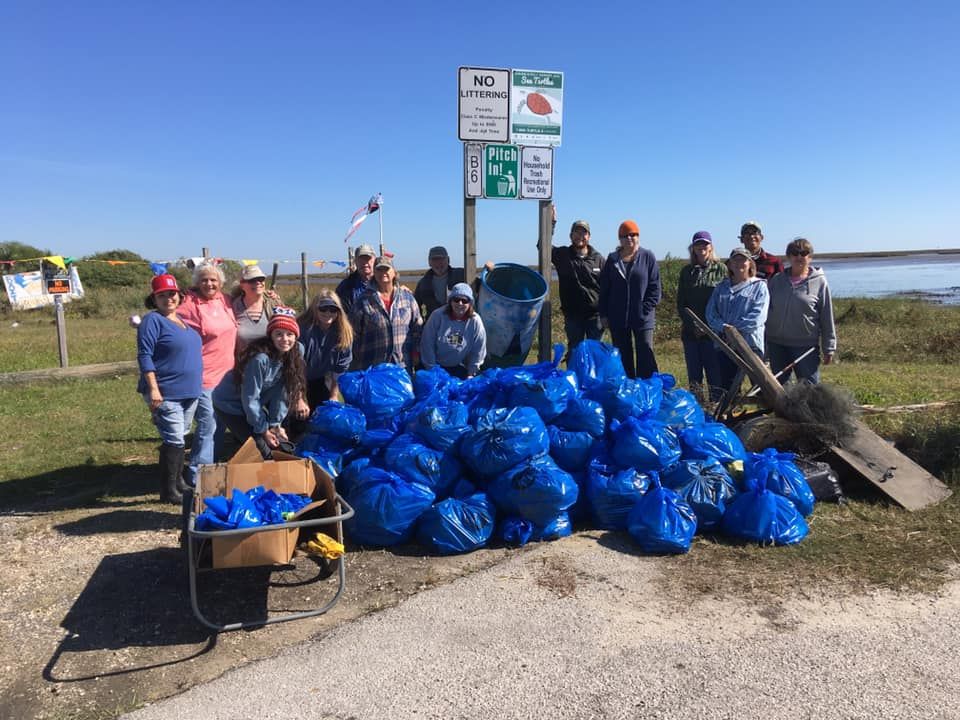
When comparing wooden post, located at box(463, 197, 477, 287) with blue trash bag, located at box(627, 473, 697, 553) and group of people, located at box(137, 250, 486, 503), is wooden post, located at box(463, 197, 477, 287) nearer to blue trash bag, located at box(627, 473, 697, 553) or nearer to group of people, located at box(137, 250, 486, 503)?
group of people, located at box(137, 250, 486, 503)

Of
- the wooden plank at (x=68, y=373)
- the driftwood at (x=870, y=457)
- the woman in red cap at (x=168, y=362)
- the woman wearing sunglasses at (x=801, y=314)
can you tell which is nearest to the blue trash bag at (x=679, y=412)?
the driftwood at (x=870, y=457)

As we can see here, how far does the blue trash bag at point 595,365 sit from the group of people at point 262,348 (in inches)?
28.3

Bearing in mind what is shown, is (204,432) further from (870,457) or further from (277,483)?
(870,457)

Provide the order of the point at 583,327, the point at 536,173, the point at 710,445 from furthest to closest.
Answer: the point at 583,327 → the point at 536,173 → the point at 710,445

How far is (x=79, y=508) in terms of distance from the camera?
4.95 m

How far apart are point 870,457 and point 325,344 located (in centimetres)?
382

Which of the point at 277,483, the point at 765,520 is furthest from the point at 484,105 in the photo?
the point at 765,520

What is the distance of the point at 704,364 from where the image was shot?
6121 mm

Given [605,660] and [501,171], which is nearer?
[605,660]

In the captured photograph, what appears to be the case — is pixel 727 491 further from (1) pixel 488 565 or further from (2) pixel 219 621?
(2) pixel 219 621

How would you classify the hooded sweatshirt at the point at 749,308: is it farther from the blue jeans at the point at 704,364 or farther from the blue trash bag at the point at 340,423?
the blue trash bag at the point at 340,423

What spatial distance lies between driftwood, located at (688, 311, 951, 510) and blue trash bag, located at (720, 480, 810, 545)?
3.08 feet

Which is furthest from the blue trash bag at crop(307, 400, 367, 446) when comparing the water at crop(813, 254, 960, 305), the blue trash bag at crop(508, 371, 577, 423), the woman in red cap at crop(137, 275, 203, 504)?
the water at crop(813, 254, 960, 305)

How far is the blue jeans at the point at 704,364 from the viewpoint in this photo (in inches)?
237
